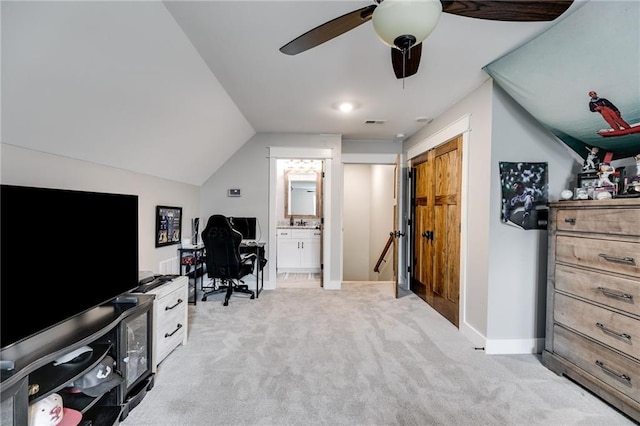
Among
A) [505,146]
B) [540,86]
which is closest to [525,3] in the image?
[540,86]

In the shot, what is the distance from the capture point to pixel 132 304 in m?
1.87

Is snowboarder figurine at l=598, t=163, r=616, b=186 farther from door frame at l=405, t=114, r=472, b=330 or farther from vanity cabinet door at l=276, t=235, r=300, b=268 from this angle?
vanity cabinet door at l=276, t=235, r=300, b=268

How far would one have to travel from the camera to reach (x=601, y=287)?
73.4 inches

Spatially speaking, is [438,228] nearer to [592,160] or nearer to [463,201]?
[463,201]

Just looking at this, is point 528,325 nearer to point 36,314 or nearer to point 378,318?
point 378,318

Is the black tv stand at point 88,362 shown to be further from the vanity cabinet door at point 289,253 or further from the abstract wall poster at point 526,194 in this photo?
the vanity cabinet door at point 289,253

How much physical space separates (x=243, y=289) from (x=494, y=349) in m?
3.00

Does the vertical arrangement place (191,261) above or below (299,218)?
below

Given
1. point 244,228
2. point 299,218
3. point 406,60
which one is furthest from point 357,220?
point 406,60

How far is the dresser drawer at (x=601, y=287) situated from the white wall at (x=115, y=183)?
318 centimetres

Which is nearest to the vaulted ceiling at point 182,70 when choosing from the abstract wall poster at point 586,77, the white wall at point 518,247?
the abstract wall poster at point 586,77

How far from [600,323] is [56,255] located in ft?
10.6

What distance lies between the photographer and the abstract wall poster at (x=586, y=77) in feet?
5.12

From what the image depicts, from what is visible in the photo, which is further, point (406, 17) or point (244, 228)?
point (244, 228)
